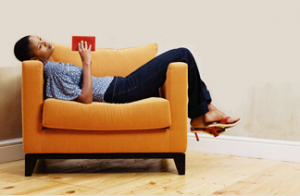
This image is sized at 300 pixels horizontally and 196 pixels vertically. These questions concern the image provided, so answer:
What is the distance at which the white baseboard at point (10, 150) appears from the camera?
296cm

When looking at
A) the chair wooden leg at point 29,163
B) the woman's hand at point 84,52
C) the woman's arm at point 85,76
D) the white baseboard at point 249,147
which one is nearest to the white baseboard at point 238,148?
the white baseboard at point 249,147

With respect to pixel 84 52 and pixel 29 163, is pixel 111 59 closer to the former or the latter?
pixel 84 52

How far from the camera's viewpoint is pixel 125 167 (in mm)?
2773

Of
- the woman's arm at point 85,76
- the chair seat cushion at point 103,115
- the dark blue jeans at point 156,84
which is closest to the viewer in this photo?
the chair seat cushion at point 103,115

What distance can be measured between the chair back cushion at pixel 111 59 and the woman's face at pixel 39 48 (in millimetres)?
297

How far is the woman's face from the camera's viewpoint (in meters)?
2.60

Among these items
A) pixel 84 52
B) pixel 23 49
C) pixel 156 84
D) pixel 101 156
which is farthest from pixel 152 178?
pixel 23 49

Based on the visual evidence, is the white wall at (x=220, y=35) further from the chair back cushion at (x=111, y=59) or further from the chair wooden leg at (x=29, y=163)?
the chair wooden leg at (x=29, y=163)

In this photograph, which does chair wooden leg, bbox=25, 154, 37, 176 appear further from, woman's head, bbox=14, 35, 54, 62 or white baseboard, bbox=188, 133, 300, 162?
white baseboard, bbox=188, 133, 300, 162

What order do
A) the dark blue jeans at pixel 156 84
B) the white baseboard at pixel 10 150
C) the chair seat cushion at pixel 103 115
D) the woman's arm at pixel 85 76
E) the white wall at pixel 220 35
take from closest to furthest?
the chair seat cushion at pixel 103 115, the woman's arm at pixel 85 76, the dark blue jeans at pixel 156 84, the white baseboard at pixel 10 150, the white wall at pixel 220 35

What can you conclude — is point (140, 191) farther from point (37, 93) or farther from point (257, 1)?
point (257, 1)

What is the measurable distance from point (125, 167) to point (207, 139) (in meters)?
0.93

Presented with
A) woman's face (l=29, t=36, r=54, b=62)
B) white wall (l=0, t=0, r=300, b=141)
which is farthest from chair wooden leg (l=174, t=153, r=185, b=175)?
woman's face (l=29, t=36, r=54, b=62)

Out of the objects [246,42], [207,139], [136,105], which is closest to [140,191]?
[136,105]
